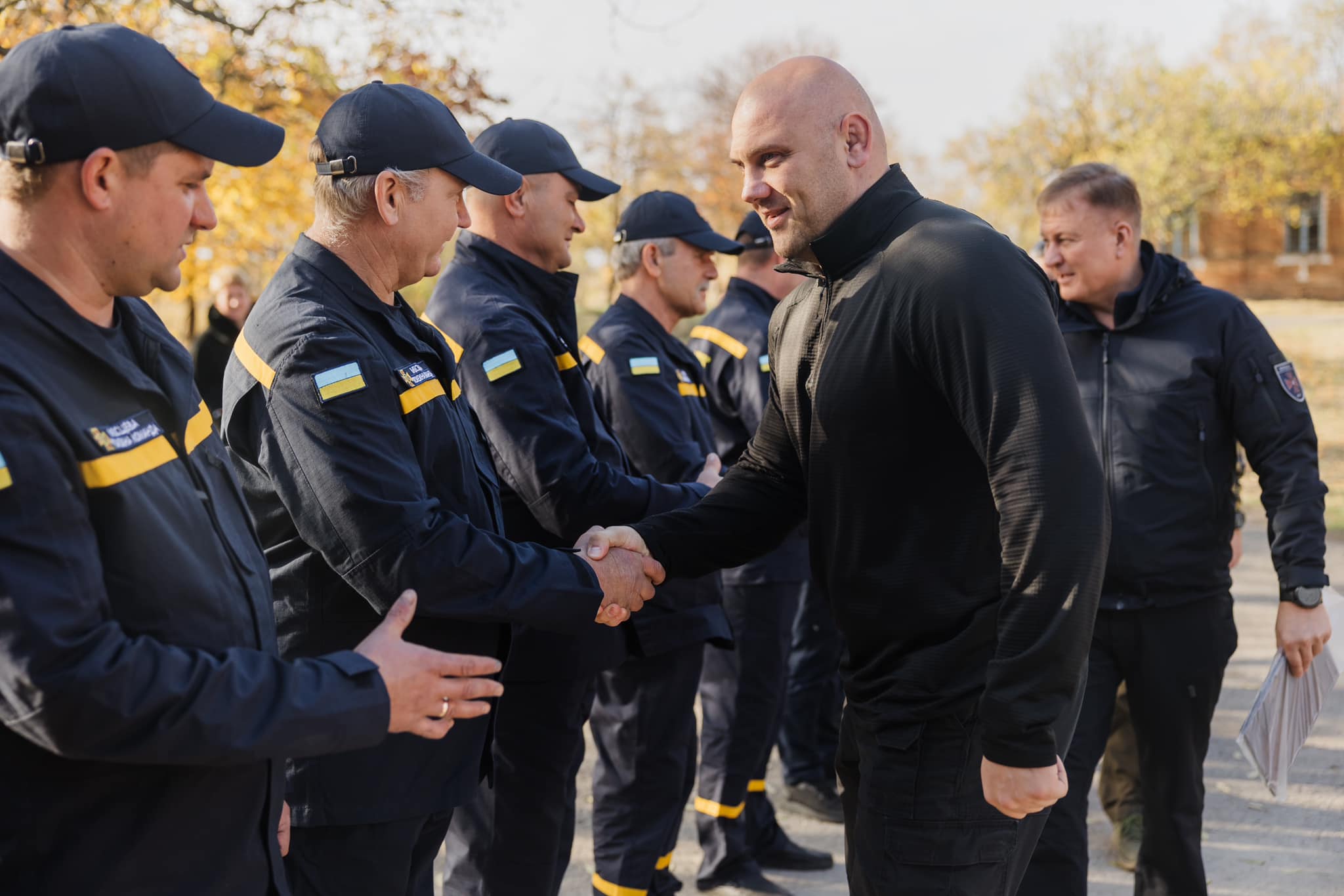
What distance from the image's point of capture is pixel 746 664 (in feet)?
16.2

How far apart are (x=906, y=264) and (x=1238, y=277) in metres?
46.4

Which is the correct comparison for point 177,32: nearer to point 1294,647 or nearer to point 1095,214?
point 1095,214

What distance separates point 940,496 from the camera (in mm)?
2441

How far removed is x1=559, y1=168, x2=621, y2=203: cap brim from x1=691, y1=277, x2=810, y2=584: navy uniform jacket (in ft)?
4.52

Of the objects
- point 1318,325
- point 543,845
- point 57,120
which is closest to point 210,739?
point 57,120

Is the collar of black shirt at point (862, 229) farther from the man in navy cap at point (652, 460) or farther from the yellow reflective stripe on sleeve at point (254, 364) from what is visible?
the man in navy cap at point (652, 460)

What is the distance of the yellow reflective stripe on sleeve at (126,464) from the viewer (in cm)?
174

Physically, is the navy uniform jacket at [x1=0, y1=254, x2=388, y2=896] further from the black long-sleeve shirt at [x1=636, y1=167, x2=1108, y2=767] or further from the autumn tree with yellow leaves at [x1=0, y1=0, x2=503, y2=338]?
the autumn tree with yellow leaves at [x1=0, y1=0, x2=503, y2=338]

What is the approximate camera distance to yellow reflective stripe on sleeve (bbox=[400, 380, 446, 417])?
8.70ft

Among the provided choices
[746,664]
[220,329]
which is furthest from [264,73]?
[746,664]

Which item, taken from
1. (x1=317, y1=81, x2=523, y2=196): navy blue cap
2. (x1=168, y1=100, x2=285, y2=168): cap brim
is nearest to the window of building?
(x1=317, y1=81, x2=523, y2=196): navy blue cap

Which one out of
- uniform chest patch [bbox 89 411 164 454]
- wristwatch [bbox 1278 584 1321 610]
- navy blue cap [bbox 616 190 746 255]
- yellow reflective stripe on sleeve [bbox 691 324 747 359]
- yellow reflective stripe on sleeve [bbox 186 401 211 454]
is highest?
navy blue cap [bbox 616 190 746 255]

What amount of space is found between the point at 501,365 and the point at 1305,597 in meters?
2.55

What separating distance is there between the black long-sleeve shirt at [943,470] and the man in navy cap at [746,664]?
218cm
